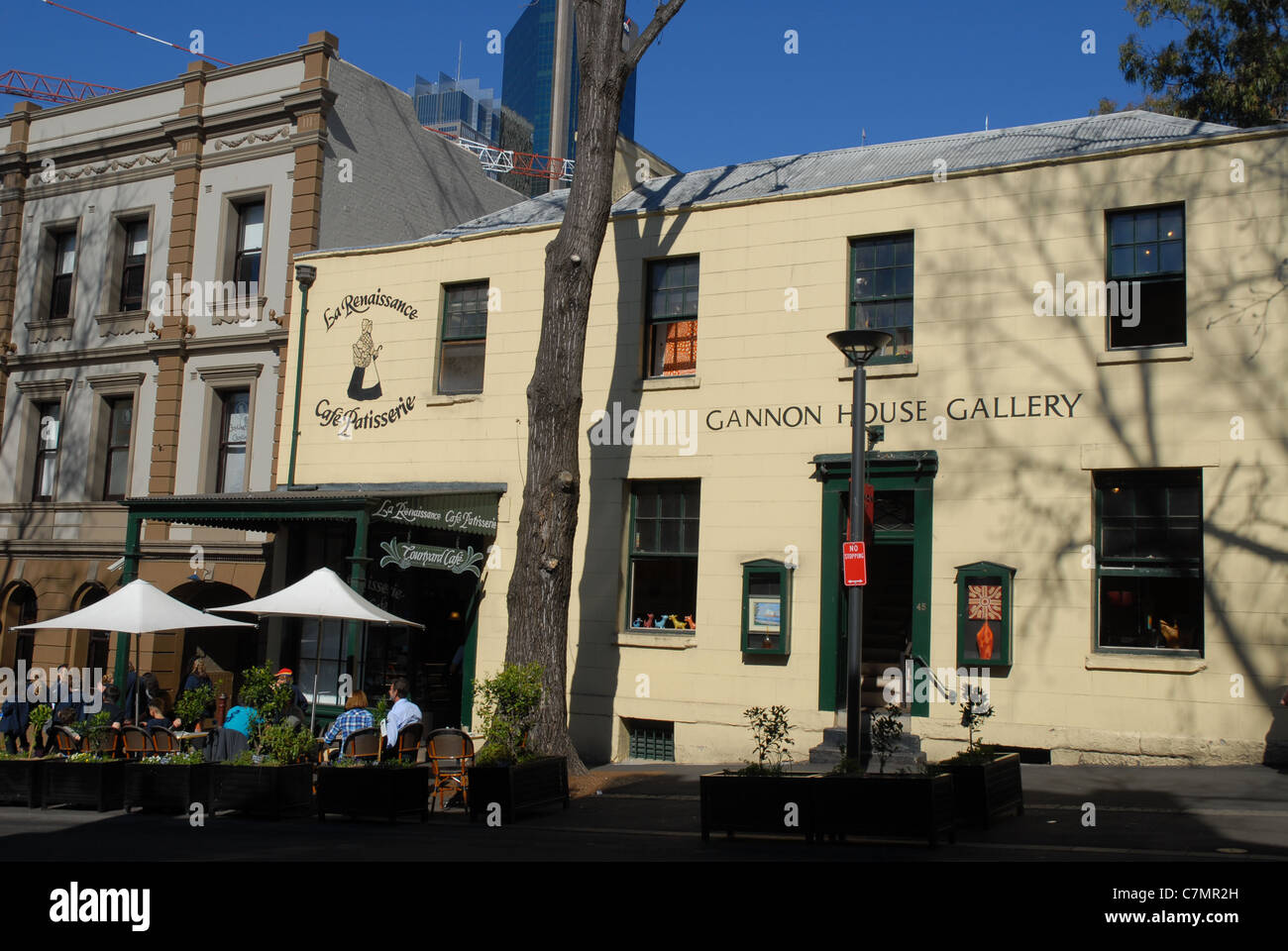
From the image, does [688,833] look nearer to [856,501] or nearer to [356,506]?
[856,501]

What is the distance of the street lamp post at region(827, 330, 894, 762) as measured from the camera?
10.9m

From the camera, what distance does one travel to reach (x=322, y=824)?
11602mm

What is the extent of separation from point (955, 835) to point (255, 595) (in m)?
14.2

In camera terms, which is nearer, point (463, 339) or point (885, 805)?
point (885, 805)

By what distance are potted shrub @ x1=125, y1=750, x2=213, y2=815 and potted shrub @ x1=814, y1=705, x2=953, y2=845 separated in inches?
253

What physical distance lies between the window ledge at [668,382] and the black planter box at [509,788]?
6548 millimetres

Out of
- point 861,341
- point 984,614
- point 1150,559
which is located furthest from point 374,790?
point 1150,559

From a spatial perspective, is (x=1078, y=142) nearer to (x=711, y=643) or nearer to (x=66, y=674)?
(x=711, y=643)

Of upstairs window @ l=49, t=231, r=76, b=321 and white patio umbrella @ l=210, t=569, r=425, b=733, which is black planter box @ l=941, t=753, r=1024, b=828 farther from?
upstairs window @ l=49, t=231, r=76, b=321

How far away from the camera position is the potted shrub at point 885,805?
9305mm

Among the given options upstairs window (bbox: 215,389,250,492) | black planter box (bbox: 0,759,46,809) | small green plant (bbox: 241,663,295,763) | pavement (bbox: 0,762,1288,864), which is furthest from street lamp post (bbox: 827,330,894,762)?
upstairs window (bbox: 215,389,250,492)

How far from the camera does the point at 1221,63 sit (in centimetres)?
2598

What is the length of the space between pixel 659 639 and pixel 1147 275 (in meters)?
7.79

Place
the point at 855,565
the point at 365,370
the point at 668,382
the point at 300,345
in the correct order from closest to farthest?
the point at 855,565, the point at 668,382, the point at 365,370, the point at 300,345
